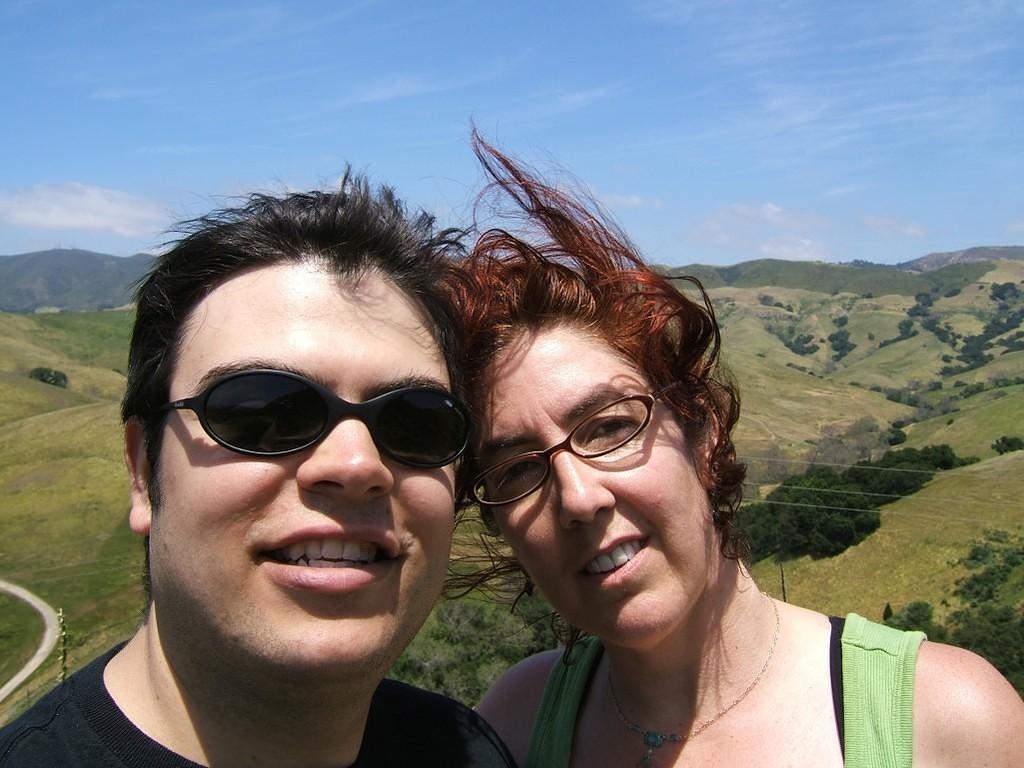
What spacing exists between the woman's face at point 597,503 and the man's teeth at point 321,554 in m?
1.04

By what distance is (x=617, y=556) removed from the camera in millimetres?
3174

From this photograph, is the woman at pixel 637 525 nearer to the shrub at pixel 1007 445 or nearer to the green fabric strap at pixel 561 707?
the green fabric strap at pixel 561 707

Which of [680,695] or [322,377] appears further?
[680,695]

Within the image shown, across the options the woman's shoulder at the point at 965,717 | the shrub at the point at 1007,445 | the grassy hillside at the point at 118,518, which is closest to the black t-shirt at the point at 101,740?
the woman's shoulder at the point at 965,717

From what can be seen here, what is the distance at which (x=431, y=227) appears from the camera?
3162 mm

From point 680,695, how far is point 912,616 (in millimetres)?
42885

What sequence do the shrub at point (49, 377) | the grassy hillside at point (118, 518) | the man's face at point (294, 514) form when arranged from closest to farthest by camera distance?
the man's face at point (294, 514)
the grassy hillside at point (118, 518)
the shrub at point (49, 377)

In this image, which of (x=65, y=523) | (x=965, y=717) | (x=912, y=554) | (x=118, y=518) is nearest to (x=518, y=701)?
(x=965, y=717)

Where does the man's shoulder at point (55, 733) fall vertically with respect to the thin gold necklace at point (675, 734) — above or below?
above

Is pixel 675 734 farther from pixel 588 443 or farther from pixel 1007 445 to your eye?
pixel 1007 445

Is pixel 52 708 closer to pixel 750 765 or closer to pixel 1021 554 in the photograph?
pixel 750 765

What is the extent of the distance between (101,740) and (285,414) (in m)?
1.07

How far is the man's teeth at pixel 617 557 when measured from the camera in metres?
3.17

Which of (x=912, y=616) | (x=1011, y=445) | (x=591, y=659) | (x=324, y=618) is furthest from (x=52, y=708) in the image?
(x=1011, y=445)
